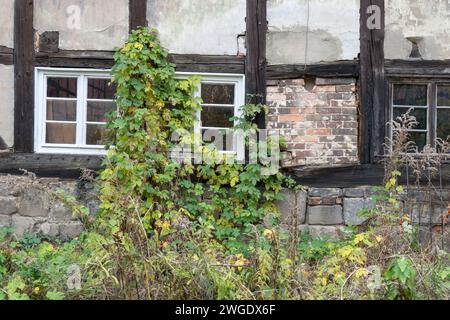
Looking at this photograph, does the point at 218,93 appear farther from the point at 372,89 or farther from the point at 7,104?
the point at 7,104

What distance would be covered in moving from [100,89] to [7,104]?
111cm

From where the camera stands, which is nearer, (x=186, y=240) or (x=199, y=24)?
(x=186, y=240)

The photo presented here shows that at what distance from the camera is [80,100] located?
670 centimetres

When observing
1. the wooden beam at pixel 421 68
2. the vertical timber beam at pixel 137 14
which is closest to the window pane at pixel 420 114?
the wooden beam at pixel 421 68

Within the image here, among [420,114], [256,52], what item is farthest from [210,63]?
[420,114]

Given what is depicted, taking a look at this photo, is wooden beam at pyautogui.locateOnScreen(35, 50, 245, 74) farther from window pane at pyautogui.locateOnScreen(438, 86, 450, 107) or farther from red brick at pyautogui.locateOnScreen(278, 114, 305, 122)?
window pane at pyautogui.locateOnScreen(438, 86, 450, 107)

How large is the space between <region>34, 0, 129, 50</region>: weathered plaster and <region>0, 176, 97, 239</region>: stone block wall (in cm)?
169

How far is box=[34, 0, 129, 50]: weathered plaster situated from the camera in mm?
6586

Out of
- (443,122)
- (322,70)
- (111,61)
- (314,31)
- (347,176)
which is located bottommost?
(347,176)

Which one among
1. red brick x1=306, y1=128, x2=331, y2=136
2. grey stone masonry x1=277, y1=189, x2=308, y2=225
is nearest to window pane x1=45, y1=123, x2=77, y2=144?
grey stone masonry x1=277, y1=189, x2=308, y2=225

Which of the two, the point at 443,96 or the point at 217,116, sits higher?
the point at 443,96

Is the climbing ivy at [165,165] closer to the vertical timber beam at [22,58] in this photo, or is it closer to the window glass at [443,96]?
the vertical timber beam at [22,58]

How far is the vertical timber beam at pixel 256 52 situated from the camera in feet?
21.4
